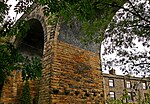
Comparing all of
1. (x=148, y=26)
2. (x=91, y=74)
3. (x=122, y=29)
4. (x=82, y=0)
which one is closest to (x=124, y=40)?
(x=122, y=29)

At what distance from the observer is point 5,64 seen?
2170mm

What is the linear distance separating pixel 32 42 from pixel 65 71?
3161 mm

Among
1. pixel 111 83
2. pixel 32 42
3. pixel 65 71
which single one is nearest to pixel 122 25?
pixel 65 71

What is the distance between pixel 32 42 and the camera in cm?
848

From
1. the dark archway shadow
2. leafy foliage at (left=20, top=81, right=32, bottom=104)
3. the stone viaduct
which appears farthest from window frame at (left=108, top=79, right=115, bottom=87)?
leafy foliage at (left=20, top=81, right=32, bottom=104)

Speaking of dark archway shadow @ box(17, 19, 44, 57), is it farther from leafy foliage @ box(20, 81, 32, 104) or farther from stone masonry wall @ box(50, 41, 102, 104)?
stone masonry wall @ box(50, 41, 102, 104)

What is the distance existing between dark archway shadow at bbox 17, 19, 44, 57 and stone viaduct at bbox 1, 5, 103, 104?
64 centimetres

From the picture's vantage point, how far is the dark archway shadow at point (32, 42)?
7923 millimetres

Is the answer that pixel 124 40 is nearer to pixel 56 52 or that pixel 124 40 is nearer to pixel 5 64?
pixel 56 52

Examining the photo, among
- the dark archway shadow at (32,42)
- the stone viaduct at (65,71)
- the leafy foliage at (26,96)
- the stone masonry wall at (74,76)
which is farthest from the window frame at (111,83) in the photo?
the leafy foliage at (26,96)

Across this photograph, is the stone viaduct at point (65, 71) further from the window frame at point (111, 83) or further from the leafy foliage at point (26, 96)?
the window frame at point (111, 83)

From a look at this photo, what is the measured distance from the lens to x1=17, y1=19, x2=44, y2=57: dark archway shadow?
7923 mm

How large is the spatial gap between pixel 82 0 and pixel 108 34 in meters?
3.15

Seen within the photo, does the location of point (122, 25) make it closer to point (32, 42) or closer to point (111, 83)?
point (32, 42)
